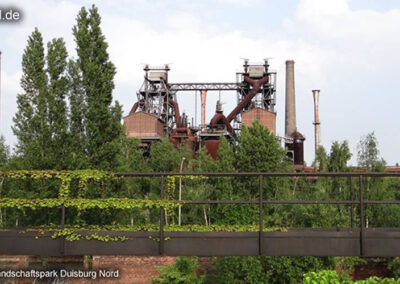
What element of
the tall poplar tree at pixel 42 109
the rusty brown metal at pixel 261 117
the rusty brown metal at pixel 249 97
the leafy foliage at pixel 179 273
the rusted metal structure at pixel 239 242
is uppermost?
the rusty brown metal at pixel 249 97

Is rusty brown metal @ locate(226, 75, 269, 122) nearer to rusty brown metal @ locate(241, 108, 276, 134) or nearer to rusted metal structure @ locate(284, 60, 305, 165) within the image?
rusty brown metal @ locate(241, 108, 276, 134)

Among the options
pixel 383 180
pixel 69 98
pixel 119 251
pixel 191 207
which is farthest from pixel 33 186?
pixel 383 180

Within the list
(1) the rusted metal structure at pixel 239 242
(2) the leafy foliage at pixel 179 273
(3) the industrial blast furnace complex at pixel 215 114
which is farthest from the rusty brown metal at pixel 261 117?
(1) the rusted metal structure at pixel 239 242

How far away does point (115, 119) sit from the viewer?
17.7 metres

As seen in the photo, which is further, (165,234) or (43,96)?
(43,96)

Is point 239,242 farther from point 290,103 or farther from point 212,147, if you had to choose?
point 290,103

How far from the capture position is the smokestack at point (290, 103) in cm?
4516

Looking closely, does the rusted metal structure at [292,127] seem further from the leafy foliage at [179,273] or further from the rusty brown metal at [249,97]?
the leafy foliage at [179,273]

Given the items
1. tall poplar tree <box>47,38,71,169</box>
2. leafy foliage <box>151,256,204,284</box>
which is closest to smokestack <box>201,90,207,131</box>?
leafy foliage <box>151,256,204,284</box>

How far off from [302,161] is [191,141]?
11678 millimetres

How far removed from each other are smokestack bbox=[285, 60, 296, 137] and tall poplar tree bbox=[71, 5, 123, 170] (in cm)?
2995

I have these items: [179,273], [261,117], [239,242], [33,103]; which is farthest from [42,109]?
[261,117]

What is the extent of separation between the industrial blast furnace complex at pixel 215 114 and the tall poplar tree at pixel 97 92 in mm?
22146

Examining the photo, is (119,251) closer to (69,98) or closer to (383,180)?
(69,98)
